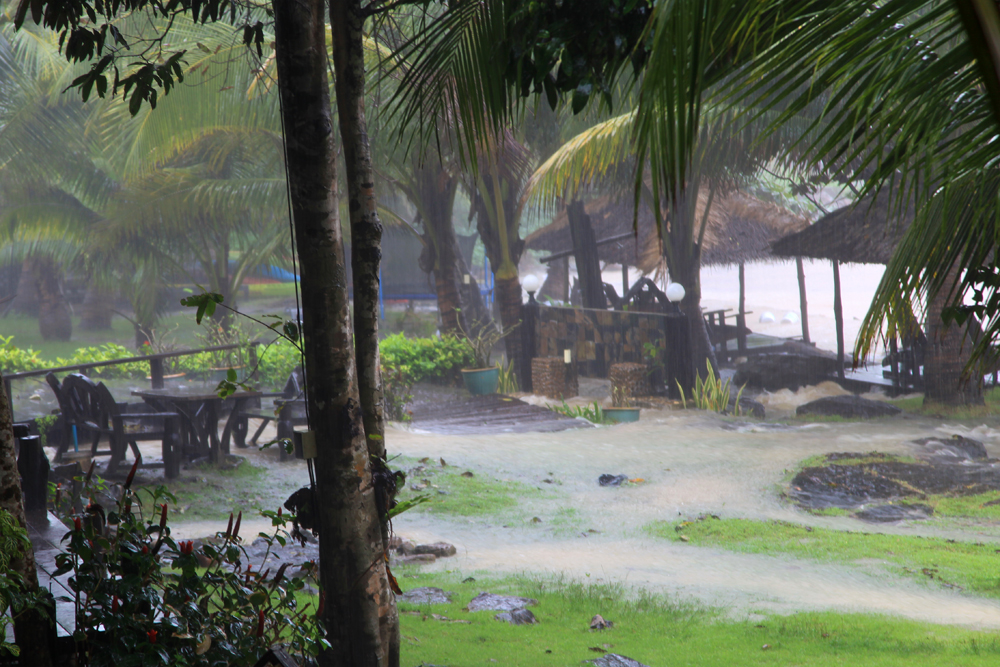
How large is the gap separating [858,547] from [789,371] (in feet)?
25.3

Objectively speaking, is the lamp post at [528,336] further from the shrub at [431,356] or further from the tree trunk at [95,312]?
the tree trunk at [95,312]

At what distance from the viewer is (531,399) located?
512 inches

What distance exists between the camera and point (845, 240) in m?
11.3

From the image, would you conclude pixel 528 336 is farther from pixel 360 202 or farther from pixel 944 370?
pixel 360 202

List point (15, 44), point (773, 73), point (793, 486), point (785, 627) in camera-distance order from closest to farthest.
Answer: point (773, 73), point (785, 627), point (793, 486), point (15, 44)

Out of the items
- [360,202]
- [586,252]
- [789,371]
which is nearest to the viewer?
[360,202]

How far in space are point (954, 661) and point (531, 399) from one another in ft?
31.3

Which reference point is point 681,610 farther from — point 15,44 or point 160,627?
point 15,44

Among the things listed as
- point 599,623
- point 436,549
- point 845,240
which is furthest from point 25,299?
point 599,623

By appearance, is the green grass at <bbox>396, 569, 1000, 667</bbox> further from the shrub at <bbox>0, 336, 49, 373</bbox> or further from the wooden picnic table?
the shrub at <bbox>0, 336, 49, 373</bbox>

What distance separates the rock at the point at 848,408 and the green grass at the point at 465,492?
18.8 feet

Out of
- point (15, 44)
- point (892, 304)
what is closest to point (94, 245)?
point (15, 44)

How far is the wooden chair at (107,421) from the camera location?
22.0 ft

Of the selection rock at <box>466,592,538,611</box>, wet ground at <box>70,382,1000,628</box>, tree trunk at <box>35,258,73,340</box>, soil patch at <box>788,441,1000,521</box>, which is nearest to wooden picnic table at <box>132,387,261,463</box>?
wet ground at <box>70,382,1000,628</box>
